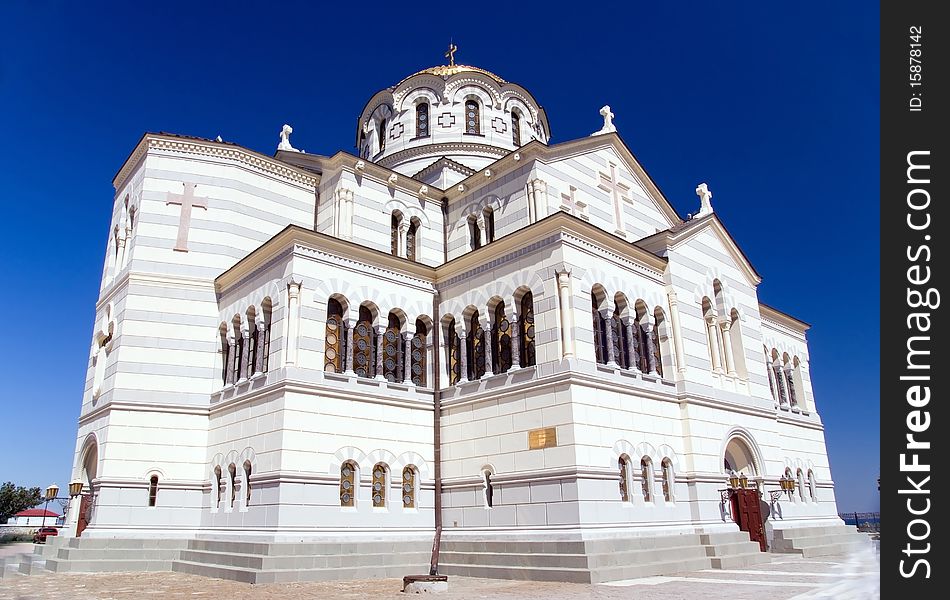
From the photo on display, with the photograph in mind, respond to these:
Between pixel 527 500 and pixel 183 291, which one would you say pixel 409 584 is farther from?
pixel 183 291

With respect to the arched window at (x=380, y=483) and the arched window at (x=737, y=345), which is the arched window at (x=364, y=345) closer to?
the arched window at (x=380, y=483)

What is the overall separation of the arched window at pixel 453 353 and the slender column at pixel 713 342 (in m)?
8.44

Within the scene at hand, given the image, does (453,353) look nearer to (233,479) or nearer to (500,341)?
(500,341)

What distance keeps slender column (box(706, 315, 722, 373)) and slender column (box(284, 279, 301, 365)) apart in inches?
527

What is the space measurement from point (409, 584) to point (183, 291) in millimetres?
13198

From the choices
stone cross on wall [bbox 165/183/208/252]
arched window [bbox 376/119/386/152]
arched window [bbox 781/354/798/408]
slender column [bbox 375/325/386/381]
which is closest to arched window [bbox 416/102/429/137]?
arched window [bbox 376/119/386/152]

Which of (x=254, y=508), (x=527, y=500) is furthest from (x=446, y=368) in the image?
(x=254, y=508)

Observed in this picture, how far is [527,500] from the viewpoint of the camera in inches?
717

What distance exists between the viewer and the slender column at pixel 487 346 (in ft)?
67.2

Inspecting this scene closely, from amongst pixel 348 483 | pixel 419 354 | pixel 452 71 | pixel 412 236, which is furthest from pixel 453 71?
pixel 348 483

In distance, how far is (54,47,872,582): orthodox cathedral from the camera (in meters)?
18.1

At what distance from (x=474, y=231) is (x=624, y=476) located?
1046 cm

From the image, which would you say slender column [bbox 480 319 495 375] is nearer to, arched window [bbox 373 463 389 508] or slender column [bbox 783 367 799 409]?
arched window [bbox 373 463 389 508]

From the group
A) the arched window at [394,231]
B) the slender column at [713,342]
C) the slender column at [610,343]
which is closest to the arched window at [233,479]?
the arched window at [394,231]
